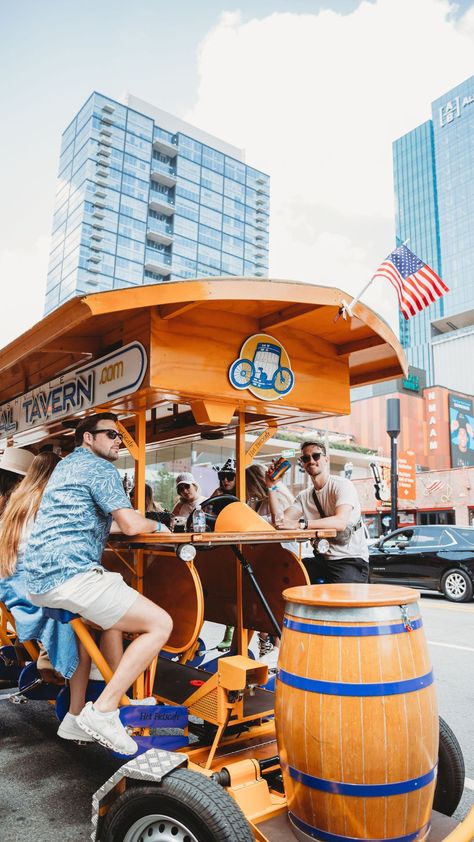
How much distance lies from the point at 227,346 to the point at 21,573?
2126mm

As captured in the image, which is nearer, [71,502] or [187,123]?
[71,502]

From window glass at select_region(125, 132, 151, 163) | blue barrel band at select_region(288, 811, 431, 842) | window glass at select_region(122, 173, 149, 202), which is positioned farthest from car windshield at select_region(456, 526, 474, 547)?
window glass at select_region(125, 132, 151, 163)

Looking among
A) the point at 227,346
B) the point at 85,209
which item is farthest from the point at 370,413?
the point at 85,209

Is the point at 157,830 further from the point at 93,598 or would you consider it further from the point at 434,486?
the point at 434,486

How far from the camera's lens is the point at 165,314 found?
3.63 m

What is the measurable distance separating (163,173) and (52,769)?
108096mm

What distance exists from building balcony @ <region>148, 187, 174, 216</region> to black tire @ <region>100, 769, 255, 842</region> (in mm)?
105160

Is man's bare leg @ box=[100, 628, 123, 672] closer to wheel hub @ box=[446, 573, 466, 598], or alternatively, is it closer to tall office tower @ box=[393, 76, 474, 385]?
wheel hub @ box=[446, 573, 466, 598]

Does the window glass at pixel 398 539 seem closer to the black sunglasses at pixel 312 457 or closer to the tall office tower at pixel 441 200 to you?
the black sunglasses at pixel 312 457

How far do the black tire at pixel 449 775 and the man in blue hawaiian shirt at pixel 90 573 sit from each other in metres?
1.49

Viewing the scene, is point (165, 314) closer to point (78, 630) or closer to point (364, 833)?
point (78, 630)

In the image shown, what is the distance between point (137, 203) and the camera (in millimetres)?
97688

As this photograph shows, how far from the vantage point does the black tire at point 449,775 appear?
2805mm

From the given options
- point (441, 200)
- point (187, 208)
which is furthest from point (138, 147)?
point (441, 200)
